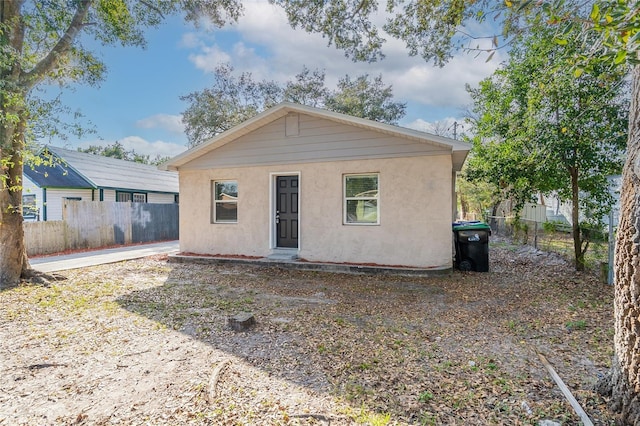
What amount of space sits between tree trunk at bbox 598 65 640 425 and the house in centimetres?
450

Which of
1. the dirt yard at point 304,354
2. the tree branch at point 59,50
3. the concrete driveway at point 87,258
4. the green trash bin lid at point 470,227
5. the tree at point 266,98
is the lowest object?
the dirt yard at point 304,354

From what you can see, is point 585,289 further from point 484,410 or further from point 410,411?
point 410,411

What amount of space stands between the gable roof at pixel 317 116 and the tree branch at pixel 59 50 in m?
3.32

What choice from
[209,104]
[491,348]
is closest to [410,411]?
[491,348]

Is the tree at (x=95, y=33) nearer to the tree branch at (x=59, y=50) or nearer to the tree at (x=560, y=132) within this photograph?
the tree branch at (x=59, y=50)

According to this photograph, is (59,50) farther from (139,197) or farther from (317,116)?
(139,197)

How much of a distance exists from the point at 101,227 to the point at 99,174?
407 cm

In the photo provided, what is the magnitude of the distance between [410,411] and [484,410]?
56cm

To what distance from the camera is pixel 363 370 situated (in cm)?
314

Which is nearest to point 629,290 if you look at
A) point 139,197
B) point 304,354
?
point 304,354

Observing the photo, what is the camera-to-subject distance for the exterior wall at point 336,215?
7336mm

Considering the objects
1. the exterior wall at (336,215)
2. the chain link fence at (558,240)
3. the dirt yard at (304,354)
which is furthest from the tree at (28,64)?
the chain link fence at (558,240)

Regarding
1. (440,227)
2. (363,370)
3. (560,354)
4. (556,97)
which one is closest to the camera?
(363,370)

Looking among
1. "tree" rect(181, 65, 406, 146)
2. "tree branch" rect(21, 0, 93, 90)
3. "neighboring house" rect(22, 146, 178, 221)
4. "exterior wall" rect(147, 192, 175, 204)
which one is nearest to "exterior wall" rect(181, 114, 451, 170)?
"tree branch" rect(21, 0, 93, 90)
